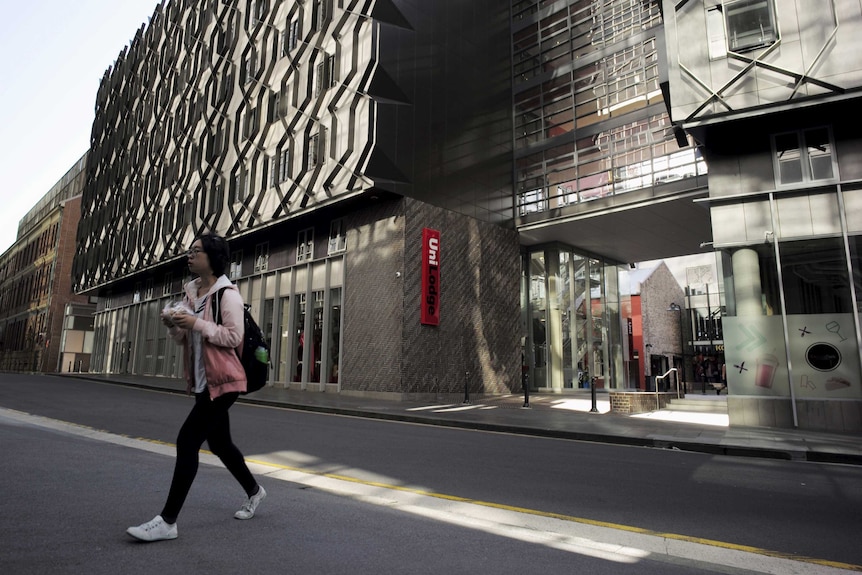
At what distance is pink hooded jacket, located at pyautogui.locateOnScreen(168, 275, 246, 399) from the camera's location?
330 centimetres

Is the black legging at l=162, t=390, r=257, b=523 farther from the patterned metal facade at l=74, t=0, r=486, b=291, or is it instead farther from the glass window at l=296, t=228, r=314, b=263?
the glass window at l=296, t=228, r=314, b=263

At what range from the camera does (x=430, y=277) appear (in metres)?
20.2

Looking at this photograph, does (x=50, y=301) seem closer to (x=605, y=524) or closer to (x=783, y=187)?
(x=783, y=187)

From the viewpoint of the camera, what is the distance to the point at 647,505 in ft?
16.1

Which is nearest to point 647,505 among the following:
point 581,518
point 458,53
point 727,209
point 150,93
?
point 581,518

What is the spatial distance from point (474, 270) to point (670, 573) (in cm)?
1960

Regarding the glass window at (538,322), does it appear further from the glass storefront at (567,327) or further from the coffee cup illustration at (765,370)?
the coffee cup illustration at (765,370)

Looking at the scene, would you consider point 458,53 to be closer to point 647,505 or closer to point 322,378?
point 322,378

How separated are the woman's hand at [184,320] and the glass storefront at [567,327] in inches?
867

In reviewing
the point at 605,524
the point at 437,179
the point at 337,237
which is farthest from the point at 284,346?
the point at 605,524

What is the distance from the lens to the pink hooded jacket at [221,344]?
330 cm

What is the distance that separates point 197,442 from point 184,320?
0.71m

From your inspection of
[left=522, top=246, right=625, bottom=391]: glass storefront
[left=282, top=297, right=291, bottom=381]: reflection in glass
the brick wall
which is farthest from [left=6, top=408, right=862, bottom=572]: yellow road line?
[left=522, top=246, right=625, bottom=391]: glass storefront

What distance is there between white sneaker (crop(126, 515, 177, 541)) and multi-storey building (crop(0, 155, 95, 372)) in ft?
170
